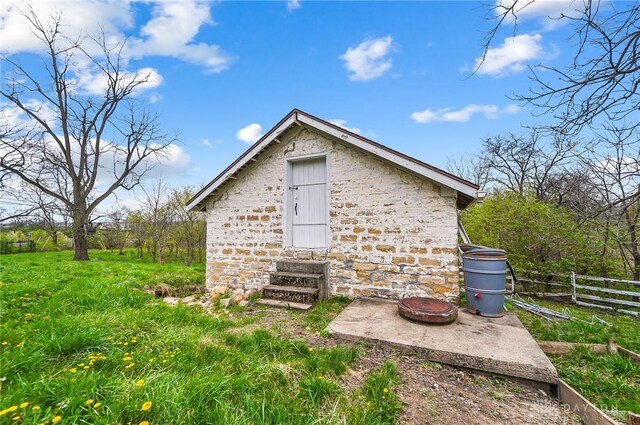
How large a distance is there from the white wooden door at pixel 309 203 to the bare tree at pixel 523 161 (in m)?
13.8

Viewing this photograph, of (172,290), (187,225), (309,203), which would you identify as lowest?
(172,290)

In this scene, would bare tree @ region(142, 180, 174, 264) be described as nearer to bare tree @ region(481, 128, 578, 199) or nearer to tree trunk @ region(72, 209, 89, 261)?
tree trunk @ region(72, 209, 89, 261)

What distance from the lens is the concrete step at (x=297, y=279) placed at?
557 centimetres

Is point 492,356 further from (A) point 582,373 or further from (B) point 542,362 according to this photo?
(A) point 582,373

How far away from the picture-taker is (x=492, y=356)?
2918 mm

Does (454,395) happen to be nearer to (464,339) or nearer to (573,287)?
(464,339)

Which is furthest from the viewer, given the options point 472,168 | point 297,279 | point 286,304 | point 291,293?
point 472,168

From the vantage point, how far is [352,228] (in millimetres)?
5809

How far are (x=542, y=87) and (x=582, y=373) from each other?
3456mm

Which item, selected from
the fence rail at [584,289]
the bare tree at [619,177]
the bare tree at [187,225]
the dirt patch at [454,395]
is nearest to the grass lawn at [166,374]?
the dirt patch at [454,395]

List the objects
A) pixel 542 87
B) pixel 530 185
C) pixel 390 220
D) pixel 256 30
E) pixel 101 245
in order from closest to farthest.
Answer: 1. pixel 542 87
2. pixel 390 220
3. pixel 256 30
4. pixel 530 185
5. pixel 101 245

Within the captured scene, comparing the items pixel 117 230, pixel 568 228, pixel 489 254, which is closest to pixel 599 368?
pixel 489 254

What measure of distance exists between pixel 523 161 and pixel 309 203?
16.7 meters

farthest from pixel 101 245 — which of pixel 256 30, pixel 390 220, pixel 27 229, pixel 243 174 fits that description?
pixel 390 220
